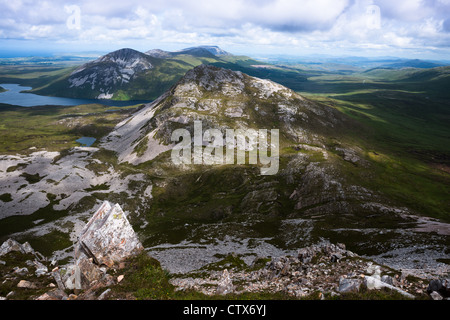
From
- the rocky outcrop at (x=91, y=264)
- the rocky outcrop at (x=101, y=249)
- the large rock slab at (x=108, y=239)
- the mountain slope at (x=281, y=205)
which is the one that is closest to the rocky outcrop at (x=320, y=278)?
the large rock slab at (x=108, y=239)

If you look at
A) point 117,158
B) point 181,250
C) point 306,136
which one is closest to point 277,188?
point 181,250

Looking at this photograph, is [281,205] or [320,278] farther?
[281,205]

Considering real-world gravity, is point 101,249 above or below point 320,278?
above

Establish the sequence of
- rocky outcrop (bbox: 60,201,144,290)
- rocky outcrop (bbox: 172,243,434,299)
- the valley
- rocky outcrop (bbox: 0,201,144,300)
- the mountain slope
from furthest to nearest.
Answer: the mountain slope
the valley
rocky outcrop (bbox: 60,201,144,290)
rocky outcrop (bbox: 0,201,144,300)
rocky outcrop (bbox: 172,243,434,299)

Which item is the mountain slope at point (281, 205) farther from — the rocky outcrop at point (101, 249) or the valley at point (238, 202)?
the rocky outcrop at point (101, 249)

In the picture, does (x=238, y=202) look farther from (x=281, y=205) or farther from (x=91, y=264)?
(x=91, y=264)

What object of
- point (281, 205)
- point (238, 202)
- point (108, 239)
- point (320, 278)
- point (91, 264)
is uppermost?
point (108, 239)

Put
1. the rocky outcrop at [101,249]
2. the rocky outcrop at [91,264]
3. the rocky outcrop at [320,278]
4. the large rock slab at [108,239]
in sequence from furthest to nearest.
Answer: the large rock slab at [108,239], the rocky outcrop at [101,249], the rocky outcrop at [91,264], the rocky outcrop at [320,278]

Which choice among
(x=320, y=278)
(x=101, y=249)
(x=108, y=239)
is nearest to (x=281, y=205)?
(x=320, y=278)

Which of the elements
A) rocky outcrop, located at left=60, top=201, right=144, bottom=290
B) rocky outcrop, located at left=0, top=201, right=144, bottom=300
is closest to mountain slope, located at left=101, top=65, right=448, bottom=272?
rocky outcrop, located at left=60, top=201, right=144, bottom=290

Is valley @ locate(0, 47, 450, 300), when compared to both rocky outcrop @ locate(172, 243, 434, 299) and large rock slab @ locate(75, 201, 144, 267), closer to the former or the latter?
rocky outcrop @ locate(172, 243, 434, 299)
